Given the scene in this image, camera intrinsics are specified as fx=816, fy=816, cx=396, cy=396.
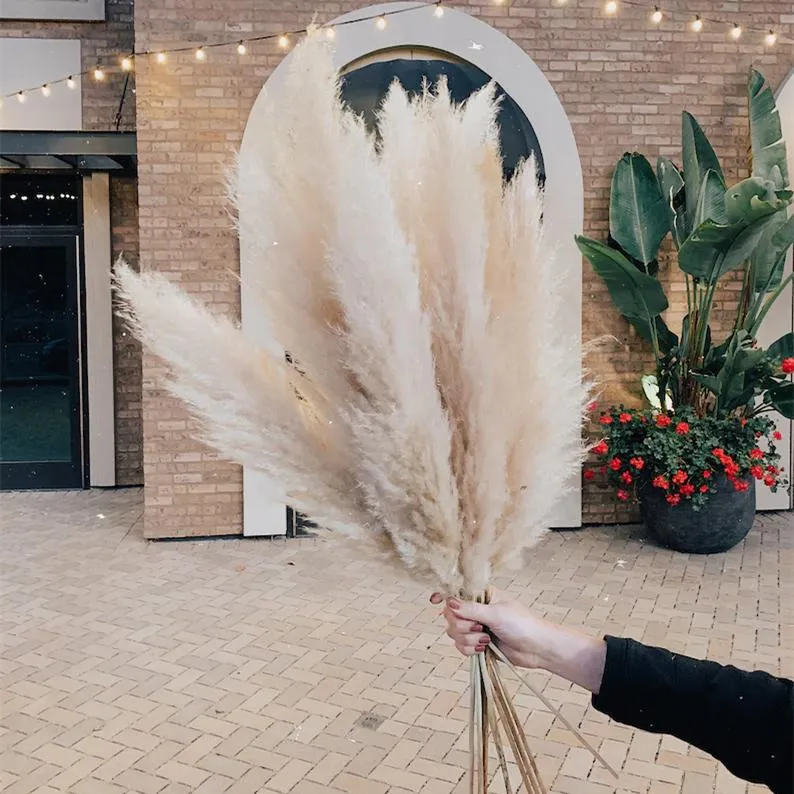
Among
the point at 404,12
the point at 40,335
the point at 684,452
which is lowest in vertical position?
the point at 684,452

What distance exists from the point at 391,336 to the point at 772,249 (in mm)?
6794

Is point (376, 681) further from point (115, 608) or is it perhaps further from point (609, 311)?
point (609, 311)

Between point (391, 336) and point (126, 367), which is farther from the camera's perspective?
point (126, 367)

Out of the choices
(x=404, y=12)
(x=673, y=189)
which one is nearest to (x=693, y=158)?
(x=673, y=189)

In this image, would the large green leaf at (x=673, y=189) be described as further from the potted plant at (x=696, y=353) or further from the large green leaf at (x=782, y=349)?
the large green leaf at (x=782, y=349)

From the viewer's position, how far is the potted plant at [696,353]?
21.6 feet

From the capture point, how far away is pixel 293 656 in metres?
4.92

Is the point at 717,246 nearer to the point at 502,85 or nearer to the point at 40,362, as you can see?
the point at 502,85

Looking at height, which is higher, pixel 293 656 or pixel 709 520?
pixel 709 520

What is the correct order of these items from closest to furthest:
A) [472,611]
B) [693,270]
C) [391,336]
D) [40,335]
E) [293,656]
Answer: [391,336] → [472,611] → [293,656] → [693,270] → [40,335]

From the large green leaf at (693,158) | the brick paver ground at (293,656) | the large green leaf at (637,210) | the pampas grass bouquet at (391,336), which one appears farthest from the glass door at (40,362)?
the pampas grass bouquet at (391,336)

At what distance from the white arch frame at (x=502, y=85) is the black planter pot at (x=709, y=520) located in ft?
2.49

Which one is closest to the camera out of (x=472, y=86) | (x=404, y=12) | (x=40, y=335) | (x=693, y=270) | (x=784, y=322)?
(x=693, y=270)

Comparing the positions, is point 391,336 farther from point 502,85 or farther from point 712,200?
point 502,85
